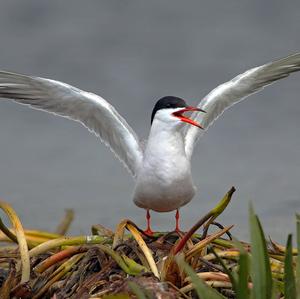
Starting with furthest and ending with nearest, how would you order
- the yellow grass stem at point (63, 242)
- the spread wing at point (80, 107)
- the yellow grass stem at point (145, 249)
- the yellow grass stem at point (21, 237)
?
the spread wing at point (80, 107) → the yellow grass stem at point (63, 242) → the yellow grass stem at point (21, 237) → the yellow grass stem at point (145, 249)

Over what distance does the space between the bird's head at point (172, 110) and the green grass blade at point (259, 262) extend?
5.16 meters

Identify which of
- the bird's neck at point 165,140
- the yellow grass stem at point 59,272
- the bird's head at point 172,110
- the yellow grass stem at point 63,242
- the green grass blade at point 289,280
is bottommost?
the yellow grass stem at point 59,272

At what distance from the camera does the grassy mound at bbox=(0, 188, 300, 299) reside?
226 cm

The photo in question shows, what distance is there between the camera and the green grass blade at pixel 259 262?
1985 millimetres

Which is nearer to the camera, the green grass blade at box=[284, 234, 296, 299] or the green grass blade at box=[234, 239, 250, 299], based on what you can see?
the green grass blade at box=[234, 239, 250, 299]

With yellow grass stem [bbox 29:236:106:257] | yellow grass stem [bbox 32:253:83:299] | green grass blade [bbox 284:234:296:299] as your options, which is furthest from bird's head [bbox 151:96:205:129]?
green grass blade [bbox 284:234:296:299]

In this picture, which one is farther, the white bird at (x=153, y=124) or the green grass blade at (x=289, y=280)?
the white bird at (x=153, y=124)

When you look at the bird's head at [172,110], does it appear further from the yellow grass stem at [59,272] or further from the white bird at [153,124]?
the yellow grass stem at [59,272]

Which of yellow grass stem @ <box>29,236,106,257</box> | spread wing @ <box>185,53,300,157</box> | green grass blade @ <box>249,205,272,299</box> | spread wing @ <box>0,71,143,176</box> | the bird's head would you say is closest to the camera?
green grass blade @ <box>249,205,272,299</box>

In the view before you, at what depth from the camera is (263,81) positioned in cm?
865

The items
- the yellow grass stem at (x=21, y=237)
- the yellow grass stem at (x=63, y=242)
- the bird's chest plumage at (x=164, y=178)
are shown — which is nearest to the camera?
the yellow grass stem at (x=21, y=237)

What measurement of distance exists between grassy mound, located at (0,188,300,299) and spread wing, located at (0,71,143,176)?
310cm

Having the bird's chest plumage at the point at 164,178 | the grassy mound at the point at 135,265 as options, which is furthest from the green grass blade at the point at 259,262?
the bird's chest plumage at the point at 164,178

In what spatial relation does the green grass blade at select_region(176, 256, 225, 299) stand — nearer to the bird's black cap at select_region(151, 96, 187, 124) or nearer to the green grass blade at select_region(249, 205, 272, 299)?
the green grass blade at select_region(249, 205, 272, 299)
